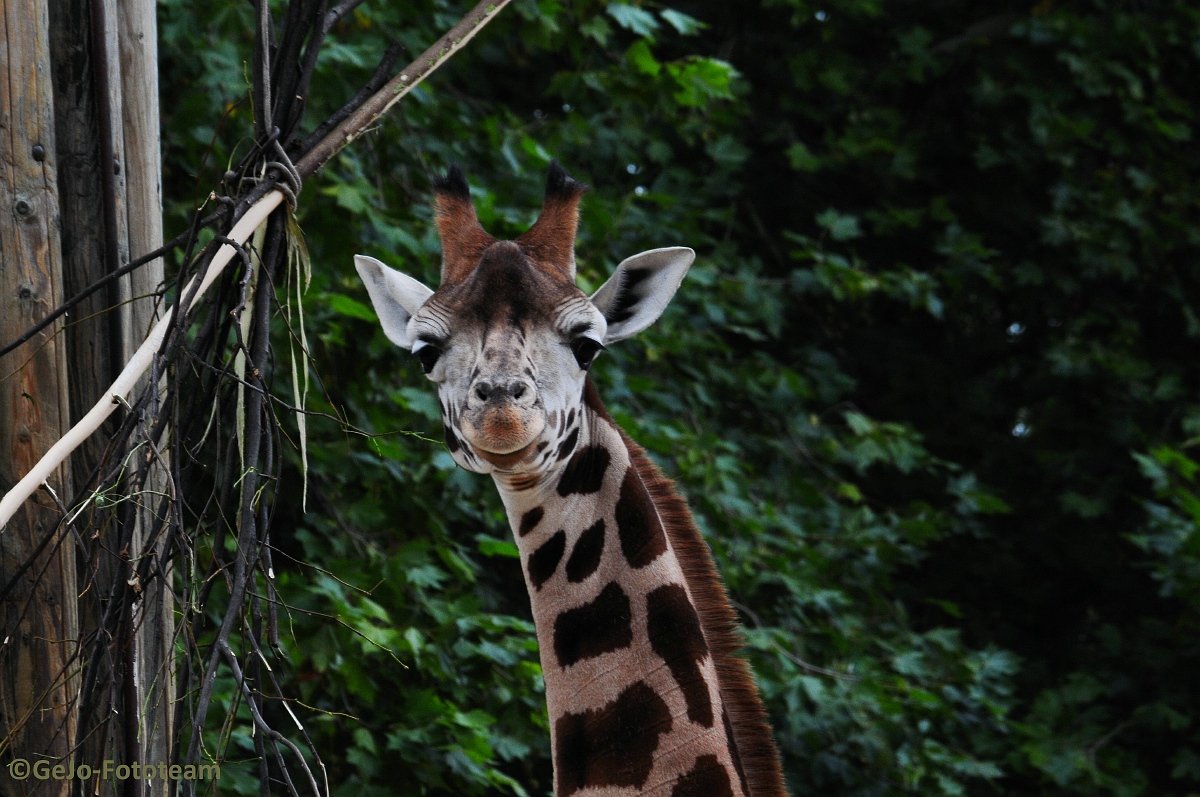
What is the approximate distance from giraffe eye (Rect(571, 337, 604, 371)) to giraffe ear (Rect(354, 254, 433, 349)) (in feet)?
1.02

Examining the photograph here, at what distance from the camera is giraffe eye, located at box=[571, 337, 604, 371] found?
251 cm

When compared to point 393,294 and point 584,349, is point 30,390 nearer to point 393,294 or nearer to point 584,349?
point 393,294

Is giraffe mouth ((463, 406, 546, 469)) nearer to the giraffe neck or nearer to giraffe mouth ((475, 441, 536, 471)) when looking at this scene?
giraffe mouth ((475, 441, 536, 471))

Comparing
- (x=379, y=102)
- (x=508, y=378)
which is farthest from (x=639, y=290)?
(x=379, y=102)

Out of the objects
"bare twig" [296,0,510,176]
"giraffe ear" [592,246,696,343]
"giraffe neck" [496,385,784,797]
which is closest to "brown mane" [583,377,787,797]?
"giraffe neck" [496,385,784,797]

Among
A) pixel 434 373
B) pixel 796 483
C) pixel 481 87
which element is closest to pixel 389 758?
pixel 434 373

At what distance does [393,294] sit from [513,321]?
31cm

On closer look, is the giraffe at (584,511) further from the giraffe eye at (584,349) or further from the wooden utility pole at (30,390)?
the wooden utility pole at (30,390)

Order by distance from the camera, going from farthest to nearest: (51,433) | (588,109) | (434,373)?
1. (588,109)
2. (434,373)
3. (51,433)

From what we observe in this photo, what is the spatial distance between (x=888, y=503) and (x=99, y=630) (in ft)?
18.1

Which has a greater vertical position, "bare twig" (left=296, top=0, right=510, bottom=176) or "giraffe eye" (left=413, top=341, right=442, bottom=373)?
"bare twig" (left=296, top=0, right=510, bottom=176)

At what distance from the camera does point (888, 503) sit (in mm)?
7094

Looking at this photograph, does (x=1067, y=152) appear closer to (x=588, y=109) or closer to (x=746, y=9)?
(x=746, y=9)

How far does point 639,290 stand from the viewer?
8.73 ft
